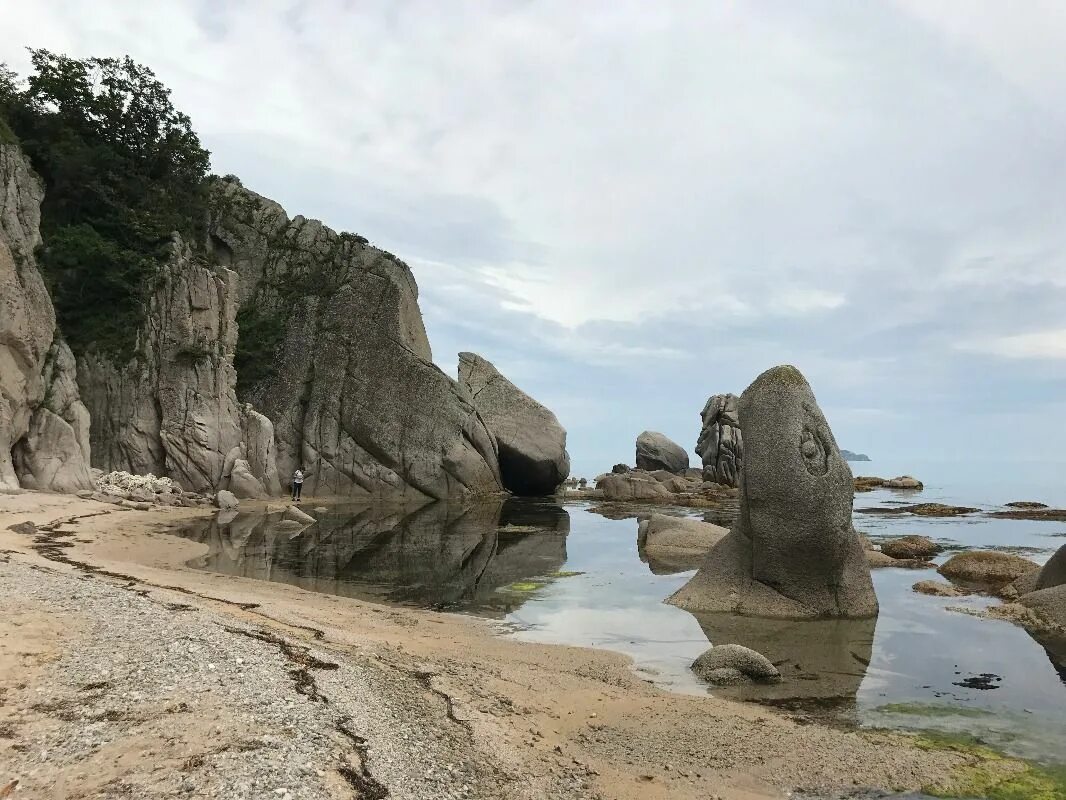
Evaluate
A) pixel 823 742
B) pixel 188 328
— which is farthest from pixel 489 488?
pixel 823 742

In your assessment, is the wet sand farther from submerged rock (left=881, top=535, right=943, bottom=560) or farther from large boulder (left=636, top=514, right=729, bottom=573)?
submerged rock (left=881, top=535, right=943, bottom=560)

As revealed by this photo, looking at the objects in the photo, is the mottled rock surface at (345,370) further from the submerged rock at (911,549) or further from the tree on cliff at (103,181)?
the submerged rock at (911,549)

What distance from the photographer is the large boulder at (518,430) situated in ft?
167

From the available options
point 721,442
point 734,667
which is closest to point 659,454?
point 721,442

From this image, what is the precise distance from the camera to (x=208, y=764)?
5609mm

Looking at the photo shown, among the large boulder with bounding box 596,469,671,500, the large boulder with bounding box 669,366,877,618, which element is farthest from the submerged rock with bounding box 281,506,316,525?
the large boulder with bounding box 596,469,671,500

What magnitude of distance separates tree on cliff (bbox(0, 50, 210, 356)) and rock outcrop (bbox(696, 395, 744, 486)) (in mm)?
42607

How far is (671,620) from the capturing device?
1438 cm

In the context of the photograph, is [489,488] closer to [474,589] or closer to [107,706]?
[474,589]

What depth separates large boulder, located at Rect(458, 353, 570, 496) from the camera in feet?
167

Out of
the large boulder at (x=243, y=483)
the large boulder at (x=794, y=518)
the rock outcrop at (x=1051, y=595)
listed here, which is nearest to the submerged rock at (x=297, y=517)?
the large boulder at (x=243, y=483)

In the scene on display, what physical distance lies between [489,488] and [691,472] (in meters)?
27.6

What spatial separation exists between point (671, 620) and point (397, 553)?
11.1 meters

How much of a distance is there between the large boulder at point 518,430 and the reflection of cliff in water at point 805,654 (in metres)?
36.3
